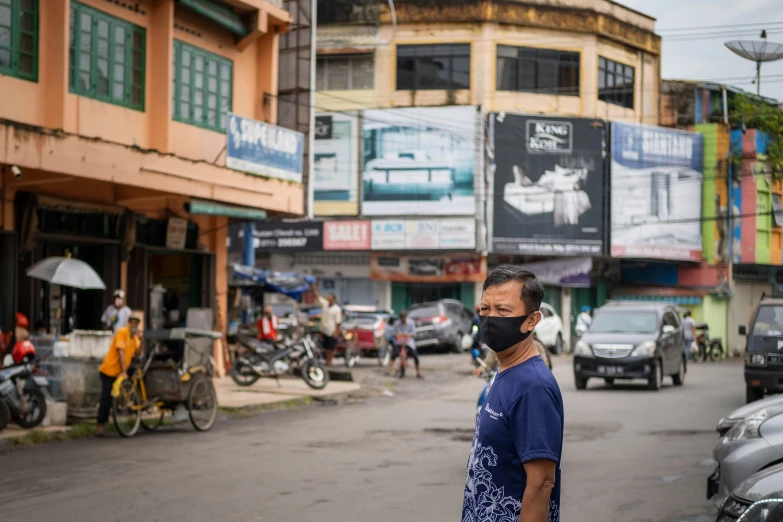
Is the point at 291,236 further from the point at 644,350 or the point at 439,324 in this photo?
the point at 644,350

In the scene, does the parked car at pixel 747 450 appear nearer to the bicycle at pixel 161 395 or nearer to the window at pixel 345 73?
the bicycle at pixel 161 395

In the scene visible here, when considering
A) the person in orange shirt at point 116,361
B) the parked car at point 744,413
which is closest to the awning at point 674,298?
the person in orange shirt at point 116,361

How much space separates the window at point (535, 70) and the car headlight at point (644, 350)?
2344 centimetres

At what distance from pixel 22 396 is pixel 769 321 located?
1212cm

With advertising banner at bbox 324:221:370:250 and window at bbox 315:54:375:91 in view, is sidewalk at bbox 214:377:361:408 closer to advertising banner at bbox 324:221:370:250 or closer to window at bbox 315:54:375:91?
advertising banner at bbox 324:221:370:250

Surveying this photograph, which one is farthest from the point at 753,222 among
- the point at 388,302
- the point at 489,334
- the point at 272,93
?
the point at 489,334

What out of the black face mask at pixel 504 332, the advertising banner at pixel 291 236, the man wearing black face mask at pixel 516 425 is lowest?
the man wearing black face mask at pixel 516 425

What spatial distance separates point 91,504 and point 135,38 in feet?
42.2

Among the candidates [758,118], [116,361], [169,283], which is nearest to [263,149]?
[169,283]

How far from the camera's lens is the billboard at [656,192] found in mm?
45281

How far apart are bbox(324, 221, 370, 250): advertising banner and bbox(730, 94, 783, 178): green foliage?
14.6 meters

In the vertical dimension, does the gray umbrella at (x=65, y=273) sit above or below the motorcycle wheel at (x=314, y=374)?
above

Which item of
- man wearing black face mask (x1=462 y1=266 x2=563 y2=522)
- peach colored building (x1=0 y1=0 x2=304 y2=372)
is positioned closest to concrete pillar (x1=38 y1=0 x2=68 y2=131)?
peach colored building (x1=0 y1=0 x2=304 y2=372)

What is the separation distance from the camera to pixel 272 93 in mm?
25000
